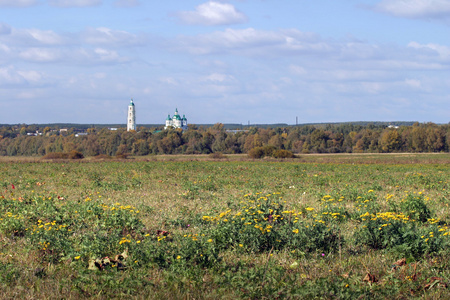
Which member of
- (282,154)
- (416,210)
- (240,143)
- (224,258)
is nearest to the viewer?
(224,258)

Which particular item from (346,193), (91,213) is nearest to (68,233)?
(91,213)

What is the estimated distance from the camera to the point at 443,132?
11206 centimetres

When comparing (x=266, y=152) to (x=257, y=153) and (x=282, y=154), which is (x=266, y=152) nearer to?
(x=257, y=153)

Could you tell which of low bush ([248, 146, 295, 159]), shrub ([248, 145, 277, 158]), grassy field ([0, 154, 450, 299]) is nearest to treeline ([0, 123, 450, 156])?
shrub ([248, 145, 277, 158])

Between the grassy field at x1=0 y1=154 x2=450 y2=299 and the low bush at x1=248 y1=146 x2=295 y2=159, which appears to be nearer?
the grassy field at x1=0 y1=154 x2=450 y2=299

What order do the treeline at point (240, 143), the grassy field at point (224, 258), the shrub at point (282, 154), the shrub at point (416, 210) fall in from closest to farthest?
the grassy field at point (224, 258)
the shrub at point (416, 210)
the shrub at point (282, 154)
the treeline at point (240, 143)

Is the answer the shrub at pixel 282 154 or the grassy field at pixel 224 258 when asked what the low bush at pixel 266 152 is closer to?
the shrub at pixel 282 154

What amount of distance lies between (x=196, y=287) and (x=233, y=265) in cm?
110

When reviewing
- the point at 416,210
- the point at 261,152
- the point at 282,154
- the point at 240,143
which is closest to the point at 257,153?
the point at 261,152

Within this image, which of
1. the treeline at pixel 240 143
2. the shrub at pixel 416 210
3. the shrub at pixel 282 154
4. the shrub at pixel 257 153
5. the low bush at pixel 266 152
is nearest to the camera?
the shrub at pixel 416 210

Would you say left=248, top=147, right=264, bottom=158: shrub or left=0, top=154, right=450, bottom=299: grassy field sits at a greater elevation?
left=0, top=154, right=450, bottom=299: grassy field

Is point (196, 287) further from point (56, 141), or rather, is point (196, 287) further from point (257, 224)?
point (56, 141)

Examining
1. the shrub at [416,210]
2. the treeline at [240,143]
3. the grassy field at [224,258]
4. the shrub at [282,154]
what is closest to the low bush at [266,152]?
the shrub at [282,154]

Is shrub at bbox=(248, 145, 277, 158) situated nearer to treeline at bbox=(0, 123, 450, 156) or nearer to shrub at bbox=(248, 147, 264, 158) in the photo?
shrub at bbox=(248, 147, 264, 158)
